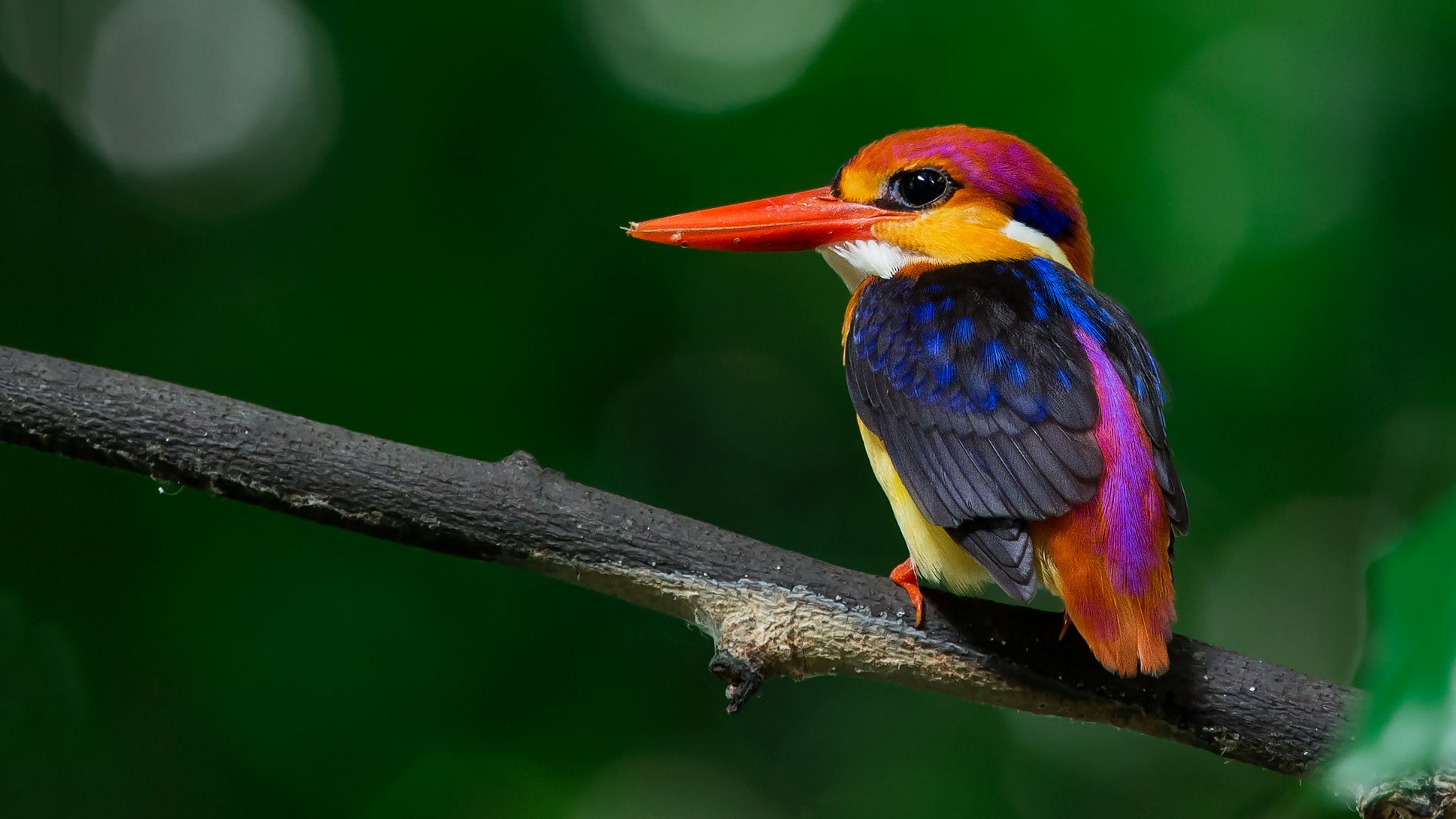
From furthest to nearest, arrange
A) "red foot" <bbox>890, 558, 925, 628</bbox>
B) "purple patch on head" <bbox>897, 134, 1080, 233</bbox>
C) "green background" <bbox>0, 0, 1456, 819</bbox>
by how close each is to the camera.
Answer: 1. "green background" <bbox>0, 0, 1456, 819</bbox>
2. "purple patch on head" <bbox>897, 134, 1080, 233</bbox>
3. "red foot" <bbox>890, 558, 925, 628</bbox>

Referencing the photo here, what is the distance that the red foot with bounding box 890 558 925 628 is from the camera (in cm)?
136

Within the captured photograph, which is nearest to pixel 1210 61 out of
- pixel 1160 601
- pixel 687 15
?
pixel 687 15

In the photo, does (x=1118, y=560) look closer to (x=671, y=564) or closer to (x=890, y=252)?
(x=671, y=564)

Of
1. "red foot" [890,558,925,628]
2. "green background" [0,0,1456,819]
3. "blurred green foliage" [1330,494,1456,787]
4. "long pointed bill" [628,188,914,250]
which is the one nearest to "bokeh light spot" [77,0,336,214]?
"green background" [0,0,1456,819]

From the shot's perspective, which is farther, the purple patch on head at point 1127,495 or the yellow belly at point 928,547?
the yellow belly at point 928,547

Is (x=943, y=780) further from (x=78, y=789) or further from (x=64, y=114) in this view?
(x=64, y=114)

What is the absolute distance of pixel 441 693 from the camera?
2281 millimetres

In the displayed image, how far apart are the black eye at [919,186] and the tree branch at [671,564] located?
0.62 metres

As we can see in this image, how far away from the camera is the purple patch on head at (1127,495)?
50.0 inches

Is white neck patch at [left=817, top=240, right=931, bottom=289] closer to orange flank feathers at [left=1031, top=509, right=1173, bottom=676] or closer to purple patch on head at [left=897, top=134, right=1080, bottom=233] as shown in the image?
purple patch on head at [left=897, top=134, right=1080, bottom=233]

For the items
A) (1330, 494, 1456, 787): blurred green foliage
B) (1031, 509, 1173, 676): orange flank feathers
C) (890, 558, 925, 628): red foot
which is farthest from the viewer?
(890, 558, 925, 628): red foot

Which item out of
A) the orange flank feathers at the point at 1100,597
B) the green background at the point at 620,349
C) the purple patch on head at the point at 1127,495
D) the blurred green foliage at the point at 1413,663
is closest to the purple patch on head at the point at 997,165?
the purple patch on head at the point at 1127,495

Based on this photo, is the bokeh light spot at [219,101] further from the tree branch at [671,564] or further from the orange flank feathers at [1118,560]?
the orange flank feathers at [1118,560]

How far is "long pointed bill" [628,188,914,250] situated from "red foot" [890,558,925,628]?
21.1 inches
